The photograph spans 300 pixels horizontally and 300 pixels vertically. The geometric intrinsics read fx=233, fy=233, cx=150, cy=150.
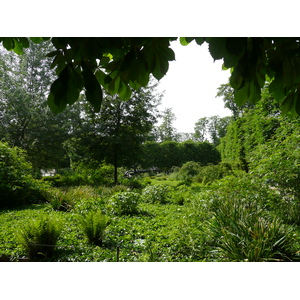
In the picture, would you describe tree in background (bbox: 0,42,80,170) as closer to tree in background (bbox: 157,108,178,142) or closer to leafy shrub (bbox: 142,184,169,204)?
leafy shrub (bbox: 142,184,169,204)

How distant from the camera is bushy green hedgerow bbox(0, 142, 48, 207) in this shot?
5426 millimetres

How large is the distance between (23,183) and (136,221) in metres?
3.43

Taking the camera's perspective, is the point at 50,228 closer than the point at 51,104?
No

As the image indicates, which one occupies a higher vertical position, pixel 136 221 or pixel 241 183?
pixel 241 183

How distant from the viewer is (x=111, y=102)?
30.5 feet

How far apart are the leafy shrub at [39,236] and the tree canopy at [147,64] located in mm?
2288

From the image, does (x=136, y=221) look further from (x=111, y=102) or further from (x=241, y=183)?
(x=111, y=102)

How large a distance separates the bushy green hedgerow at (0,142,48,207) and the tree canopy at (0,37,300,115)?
537 centimetres

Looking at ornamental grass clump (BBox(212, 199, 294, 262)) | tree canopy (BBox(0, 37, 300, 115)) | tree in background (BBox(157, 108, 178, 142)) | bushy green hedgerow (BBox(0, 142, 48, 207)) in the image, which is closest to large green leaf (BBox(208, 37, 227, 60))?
tree canopy (BBox(0, 37, 300, 115))

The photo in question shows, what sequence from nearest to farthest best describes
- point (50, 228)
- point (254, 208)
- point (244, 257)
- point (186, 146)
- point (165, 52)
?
point (165, 52) → point (244, 257) → point (50, 228) → point (254, 208) → point (186, 146)

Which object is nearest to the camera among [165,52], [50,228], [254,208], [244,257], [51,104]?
[51,104]

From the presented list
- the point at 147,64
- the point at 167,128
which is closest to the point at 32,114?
the point at 147,64

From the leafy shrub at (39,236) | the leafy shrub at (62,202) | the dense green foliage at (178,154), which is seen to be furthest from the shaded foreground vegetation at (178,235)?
the dense green foliage at (178,154)
